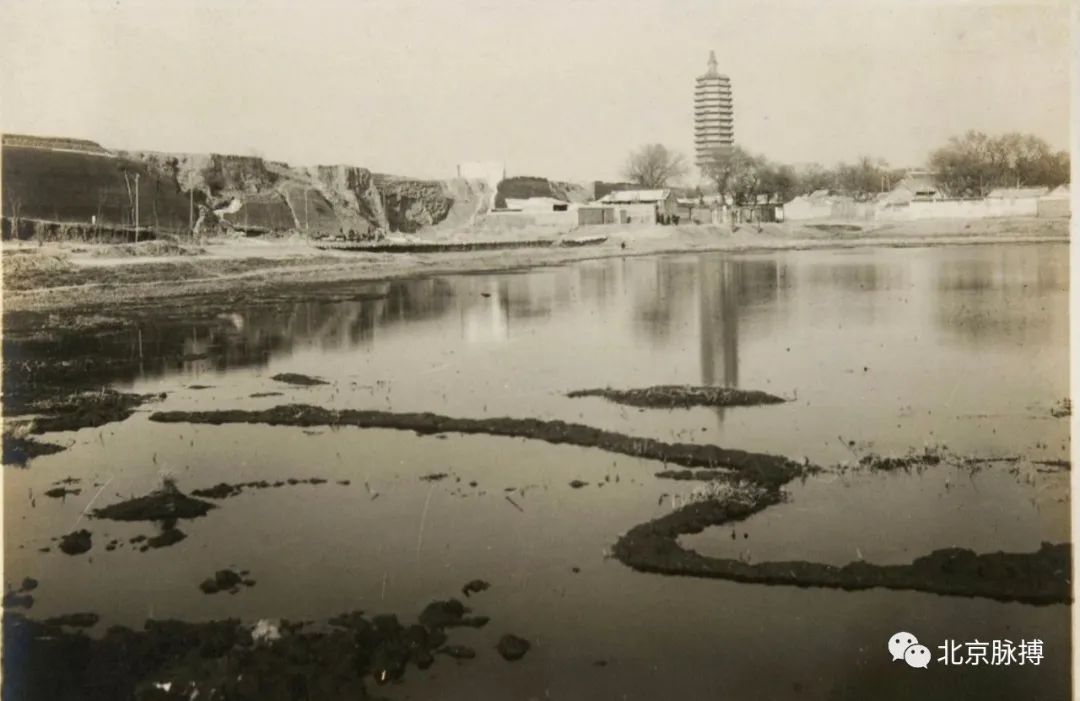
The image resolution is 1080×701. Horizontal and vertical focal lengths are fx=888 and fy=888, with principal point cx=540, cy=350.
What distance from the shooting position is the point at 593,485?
5.30m

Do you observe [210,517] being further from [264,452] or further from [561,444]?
[561,444]

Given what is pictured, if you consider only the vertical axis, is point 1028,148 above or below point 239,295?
above

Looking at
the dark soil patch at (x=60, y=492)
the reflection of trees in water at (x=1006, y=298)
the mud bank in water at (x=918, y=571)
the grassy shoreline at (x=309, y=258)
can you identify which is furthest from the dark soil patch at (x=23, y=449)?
the reflection of trees in water at (x=1006, y=298)

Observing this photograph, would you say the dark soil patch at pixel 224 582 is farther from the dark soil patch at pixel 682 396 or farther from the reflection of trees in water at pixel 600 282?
the reflection of trees in water at pixel 600 282

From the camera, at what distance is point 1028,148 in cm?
597

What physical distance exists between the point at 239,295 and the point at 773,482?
23.4 feet

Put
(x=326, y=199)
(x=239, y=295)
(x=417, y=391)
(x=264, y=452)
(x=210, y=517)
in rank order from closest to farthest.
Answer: (x=210, y=517)
(x=264, y=452)
(x=417, y=391)
(x=239, y=295)
(x=326, y=199)

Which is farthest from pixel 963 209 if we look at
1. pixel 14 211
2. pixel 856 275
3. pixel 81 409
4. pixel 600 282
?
pixel 14 211

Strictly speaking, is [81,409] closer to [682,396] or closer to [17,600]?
[17,600]

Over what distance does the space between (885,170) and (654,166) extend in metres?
2.61

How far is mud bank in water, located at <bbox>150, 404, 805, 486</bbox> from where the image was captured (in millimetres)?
5457

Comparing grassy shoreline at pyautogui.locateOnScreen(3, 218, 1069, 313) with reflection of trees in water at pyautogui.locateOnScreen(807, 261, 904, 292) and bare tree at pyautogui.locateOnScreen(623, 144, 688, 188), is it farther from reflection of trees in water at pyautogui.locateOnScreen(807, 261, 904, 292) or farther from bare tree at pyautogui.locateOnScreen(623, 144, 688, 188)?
bare tree at pyautogui.locateOnScreen(623, 144, 688, 188)

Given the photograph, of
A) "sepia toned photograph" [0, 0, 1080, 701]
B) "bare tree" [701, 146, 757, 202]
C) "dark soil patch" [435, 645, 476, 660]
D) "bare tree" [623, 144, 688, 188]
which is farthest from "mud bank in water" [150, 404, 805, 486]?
"bare tree" [701, 146, 757, 202]

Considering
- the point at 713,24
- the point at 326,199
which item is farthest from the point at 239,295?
the point at 713,24
